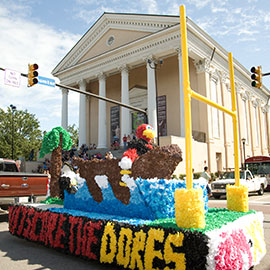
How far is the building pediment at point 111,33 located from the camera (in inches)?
981

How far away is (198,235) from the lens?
337cm

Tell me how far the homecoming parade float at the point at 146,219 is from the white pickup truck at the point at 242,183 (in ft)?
34.8

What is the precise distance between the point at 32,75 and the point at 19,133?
2790 centimetres

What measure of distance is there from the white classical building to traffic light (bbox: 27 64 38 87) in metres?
11.0

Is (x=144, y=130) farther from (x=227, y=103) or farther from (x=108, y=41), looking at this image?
(x=108, y=41)

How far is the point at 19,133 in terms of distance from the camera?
117 ft

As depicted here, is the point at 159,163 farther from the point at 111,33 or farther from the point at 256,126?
the point at 256,126

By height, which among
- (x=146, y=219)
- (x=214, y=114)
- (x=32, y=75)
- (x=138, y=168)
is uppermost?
(x=214, y=114)

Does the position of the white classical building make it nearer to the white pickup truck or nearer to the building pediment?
the building pediment

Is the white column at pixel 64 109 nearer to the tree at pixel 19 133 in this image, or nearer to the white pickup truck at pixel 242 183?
the tree at pixel 19 133

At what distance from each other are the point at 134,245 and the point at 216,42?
87.0 feet

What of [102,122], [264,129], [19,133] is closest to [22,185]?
[102,122]

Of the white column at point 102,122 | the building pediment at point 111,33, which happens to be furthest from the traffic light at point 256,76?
the white column at point 102,122

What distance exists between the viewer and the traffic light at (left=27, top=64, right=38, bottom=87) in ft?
32.6
